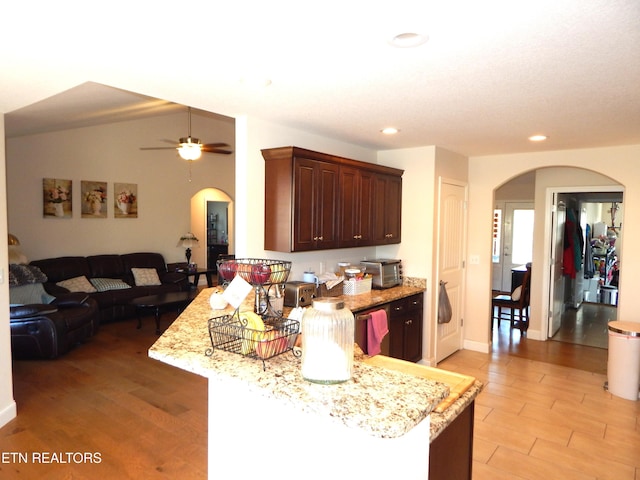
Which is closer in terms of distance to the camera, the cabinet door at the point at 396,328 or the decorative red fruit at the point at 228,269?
the decorative red fruit at the point at 228,269

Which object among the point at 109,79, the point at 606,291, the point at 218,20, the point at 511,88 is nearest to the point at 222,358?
the point at 218,20

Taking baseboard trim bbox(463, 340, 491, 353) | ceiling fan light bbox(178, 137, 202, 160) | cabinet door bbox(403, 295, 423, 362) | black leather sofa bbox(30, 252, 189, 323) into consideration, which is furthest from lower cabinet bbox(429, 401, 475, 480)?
black leather sofa bbox(30, 252, 189, 323)

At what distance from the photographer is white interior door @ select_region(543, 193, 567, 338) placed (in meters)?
5.99

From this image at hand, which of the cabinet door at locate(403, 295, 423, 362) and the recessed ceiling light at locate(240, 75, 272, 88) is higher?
the recessed ceiling light at locate(240, 75, 272, 88)

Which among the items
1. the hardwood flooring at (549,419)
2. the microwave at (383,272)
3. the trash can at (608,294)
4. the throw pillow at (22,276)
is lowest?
the hardwood flooring at (549,419)

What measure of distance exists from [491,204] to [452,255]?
821 mm

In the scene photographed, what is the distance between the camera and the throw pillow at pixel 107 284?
6.78m

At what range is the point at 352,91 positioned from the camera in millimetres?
2680

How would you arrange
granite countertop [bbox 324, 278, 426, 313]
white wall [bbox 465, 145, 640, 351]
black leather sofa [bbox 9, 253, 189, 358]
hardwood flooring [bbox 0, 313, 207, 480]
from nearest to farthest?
1. hardwood flooring [bbox 0, 313, 207, 480]
2. granite countertop [bbox 324, 278, 426, 313]
3. white wall [bbox 465, 145, 640, 351]
4. black leather sofa [bbox 9, 253, 189, 358]

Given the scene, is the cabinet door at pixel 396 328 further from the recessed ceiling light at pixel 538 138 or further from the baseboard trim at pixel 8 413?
the baseboard trim at pixel 8 413

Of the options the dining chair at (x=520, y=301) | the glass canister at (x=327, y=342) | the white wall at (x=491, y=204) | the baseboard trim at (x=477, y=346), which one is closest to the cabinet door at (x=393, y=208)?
the white wall at (x=491, y=204)

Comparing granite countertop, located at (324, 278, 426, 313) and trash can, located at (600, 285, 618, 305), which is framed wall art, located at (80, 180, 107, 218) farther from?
trash can, located at (600, 285, 618, 305)

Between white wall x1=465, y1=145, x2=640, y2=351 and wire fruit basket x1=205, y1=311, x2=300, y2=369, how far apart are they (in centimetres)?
435

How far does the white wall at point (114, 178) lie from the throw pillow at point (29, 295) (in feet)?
4.49
